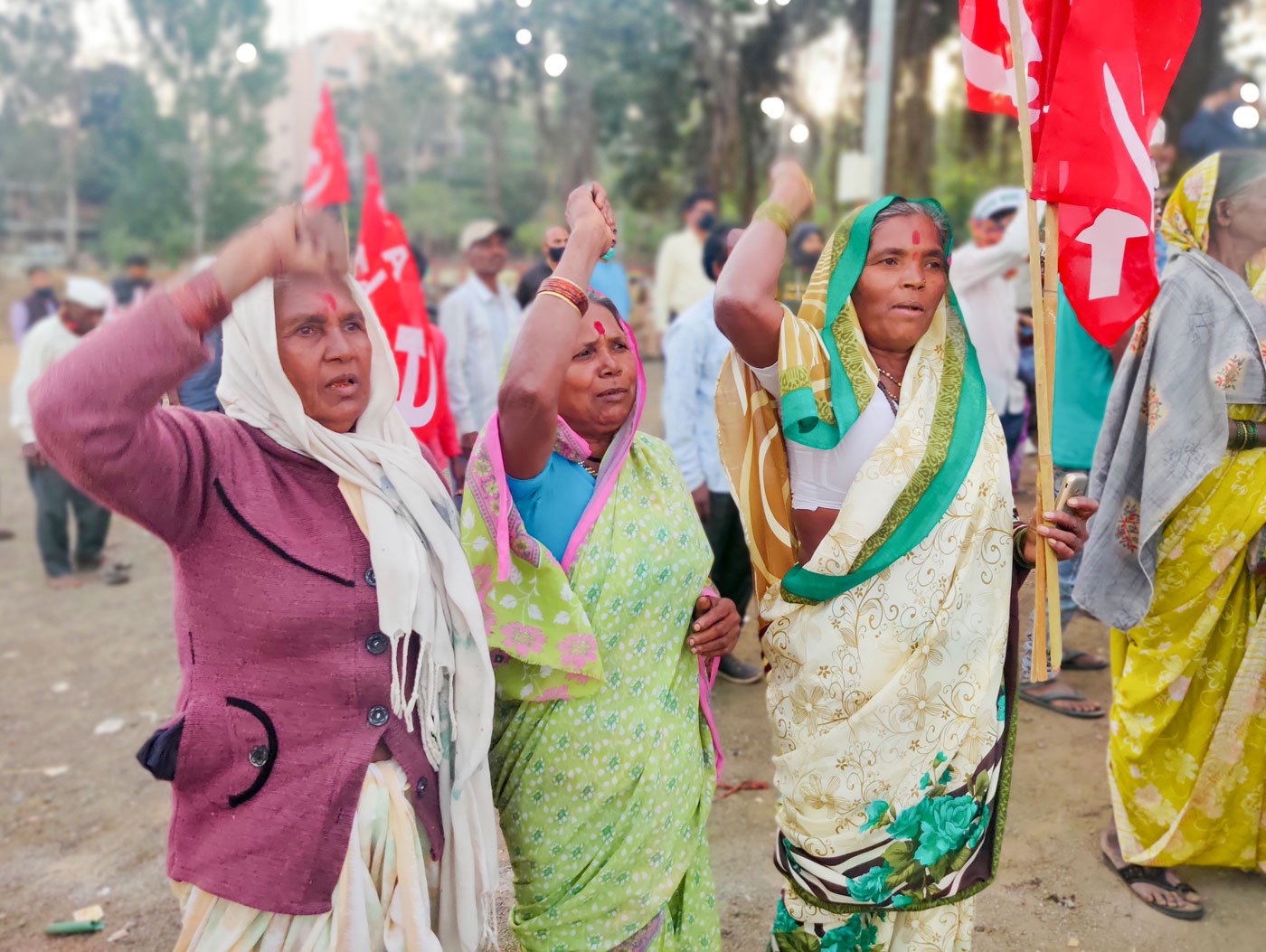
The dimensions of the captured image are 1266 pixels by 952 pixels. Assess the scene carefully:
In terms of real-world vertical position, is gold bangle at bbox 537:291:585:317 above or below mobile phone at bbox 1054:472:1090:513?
above

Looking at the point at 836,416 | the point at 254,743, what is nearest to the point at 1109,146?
the point at 836,416

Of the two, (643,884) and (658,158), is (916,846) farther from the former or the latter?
(658,158)

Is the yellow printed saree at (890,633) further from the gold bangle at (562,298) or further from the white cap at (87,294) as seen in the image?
the white cap at (87,294)

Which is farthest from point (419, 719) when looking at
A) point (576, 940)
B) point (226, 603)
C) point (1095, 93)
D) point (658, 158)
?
point (658, 158)

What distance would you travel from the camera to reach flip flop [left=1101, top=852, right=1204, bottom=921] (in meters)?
3.03

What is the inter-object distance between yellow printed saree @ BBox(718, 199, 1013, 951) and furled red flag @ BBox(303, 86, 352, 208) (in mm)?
3144

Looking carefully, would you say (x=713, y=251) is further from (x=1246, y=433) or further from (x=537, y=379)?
(x=537, y=379)

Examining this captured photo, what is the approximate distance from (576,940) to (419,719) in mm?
595

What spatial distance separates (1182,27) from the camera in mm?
2379

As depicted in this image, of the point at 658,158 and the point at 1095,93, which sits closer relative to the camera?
the point at 1095,93

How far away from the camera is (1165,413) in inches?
116

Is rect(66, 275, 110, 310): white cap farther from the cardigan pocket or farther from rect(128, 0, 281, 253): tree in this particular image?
rect(128, 0, 281, 253): tree

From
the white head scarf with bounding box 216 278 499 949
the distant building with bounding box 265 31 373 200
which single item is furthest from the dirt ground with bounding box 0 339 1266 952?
the distant building with bounding box 265 31 373 200

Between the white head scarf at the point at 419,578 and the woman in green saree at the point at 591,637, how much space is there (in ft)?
0.28
